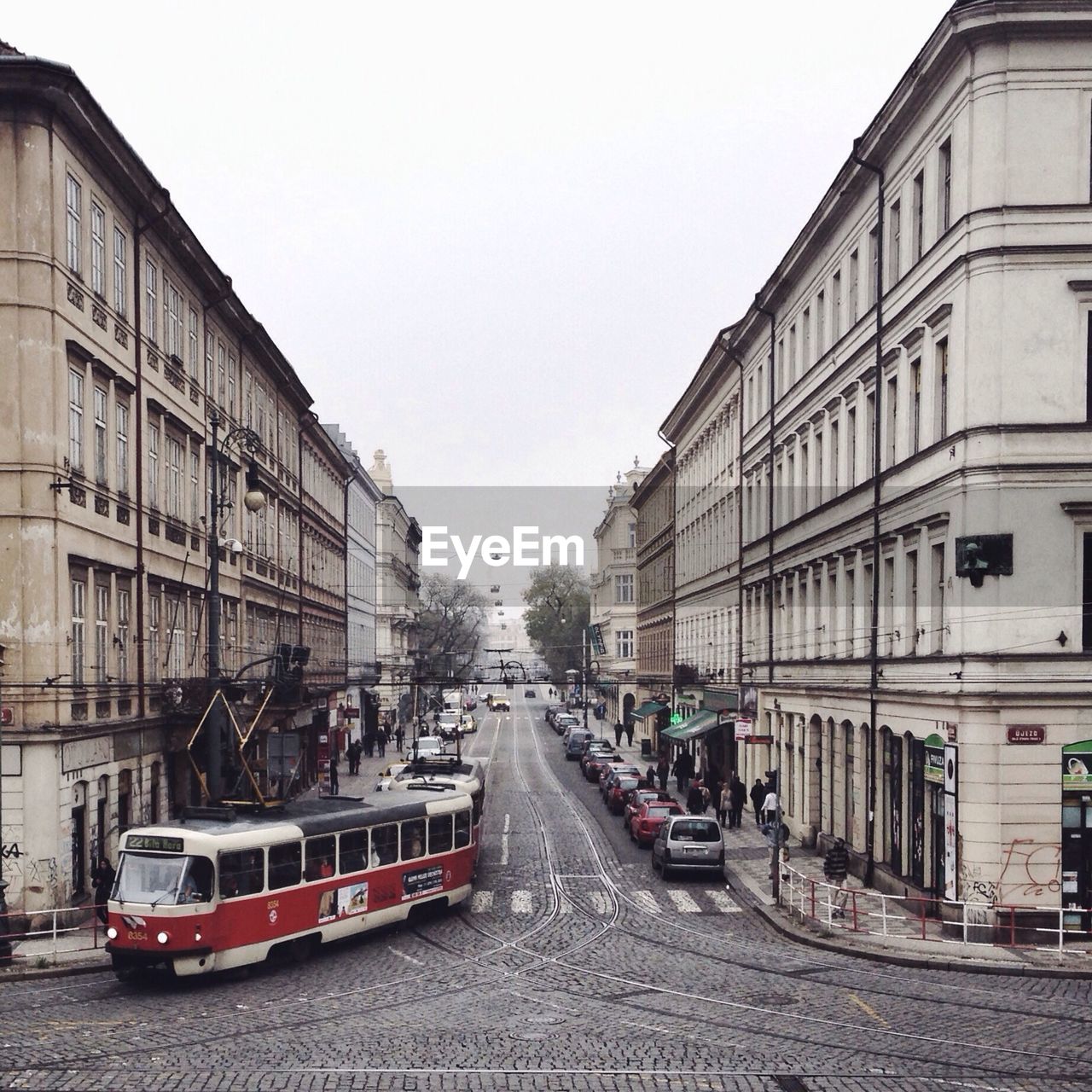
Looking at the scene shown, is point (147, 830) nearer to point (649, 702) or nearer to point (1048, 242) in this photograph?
point (1048, 242)

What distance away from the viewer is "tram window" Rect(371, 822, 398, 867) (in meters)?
25.7

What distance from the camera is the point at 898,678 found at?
98.6 ft

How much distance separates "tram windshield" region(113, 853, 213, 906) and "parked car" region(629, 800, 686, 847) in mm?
19822

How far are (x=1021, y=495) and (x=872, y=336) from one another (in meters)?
8.04

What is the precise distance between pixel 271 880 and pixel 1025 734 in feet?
43.3

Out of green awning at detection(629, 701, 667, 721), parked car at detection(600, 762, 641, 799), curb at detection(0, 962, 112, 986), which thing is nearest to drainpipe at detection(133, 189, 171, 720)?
curb at detection(0, 962, 112, 986)

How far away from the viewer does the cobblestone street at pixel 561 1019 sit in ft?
50.8

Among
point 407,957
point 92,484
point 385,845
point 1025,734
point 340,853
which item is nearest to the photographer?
point 407,957

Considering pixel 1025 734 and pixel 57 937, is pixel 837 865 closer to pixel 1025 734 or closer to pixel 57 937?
pixel 1025 734

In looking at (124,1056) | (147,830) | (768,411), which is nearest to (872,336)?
(768,411)

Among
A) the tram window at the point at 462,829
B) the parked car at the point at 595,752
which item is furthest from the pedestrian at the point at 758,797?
the parked car at the point at 595,752

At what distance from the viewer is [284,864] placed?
75.1 feet

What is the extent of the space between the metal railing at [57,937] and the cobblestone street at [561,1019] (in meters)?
1.21

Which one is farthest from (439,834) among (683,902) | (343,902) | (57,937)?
(57,937)
